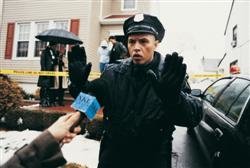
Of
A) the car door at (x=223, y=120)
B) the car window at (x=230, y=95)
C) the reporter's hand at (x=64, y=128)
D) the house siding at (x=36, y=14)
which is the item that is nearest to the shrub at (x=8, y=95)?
the car door at (x=223, y=120)

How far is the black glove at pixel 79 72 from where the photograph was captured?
2065 mm

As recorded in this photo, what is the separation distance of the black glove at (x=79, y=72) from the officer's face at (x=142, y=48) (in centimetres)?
49

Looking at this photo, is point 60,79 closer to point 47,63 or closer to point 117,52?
point 47,63

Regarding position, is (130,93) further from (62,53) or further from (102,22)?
(102,22)

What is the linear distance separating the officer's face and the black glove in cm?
49

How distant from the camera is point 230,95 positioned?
4059 mm

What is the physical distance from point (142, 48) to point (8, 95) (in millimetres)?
6597

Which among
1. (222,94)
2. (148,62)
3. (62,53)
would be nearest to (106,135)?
(148,62)

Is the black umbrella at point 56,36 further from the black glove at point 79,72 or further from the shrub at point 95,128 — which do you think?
the black glove at point 79,72

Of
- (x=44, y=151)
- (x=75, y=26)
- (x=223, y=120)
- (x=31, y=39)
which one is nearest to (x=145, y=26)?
(x=44, y=151)

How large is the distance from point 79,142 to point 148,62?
507 centimetres

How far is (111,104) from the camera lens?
2.33 metres

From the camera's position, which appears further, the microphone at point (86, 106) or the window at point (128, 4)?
the window at point (128, 4)

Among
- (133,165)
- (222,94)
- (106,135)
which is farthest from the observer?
(222,94)
